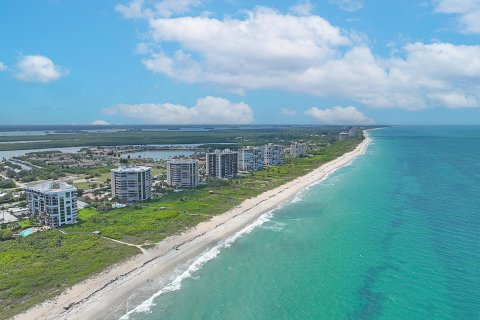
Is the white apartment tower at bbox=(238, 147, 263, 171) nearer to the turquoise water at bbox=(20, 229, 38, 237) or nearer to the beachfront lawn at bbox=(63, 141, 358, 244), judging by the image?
the beachfront lawn at bbox=(63, 141, 358, 244)

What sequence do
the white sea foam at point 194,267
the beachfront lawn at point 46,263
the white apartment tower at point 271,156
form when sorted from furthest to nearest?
the white apartment tower at point 271,156, the beachfront lawn at point 46,263, the white sea foam at point 194,267

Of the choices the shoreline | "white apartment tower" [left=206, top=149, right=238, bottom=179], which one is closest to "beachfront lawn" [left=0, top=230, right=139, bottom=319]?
the shoreline

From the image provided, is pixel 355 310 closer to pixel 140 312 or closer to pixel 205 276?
pixel 205 276

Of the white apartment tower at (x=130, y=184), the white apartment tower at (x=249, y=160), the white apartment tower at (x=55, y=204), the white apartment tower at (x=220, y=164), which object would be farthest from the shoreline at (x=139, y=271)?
the white apartment tower at (x=249, y=160)

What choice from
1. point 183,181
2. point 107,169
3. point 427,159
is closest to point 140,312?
point 183,181

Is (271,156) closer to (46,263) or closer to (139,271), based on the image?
(139,271)

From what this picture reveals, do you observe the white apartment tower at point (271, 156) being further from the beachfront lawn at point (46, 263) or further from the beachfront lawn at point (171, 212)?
the beachfront lawn at point (46, 263)

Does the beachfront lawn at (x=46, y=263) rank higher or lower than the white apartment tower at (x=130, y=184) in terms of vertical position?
lower
